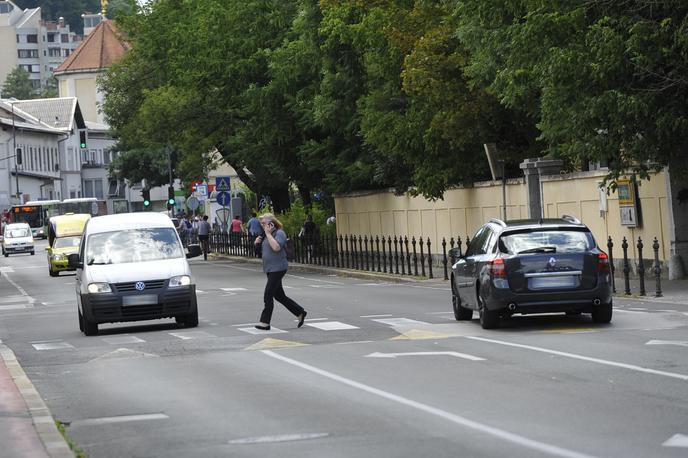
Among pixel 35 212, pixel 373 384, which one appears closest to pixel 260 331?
pixel 373 384

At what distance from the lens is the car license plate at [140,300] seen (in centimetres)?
2367

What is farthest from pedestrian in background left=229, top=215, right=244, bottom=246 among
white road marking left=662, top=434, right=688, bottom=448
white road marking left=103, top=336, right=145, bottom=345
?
white road marking left=662, top=434, right=688, bottom=448

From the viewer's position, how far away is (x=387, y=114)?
143 ft

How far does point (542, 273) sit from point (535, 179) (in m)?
18.3

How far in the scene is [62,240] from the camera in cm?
5606

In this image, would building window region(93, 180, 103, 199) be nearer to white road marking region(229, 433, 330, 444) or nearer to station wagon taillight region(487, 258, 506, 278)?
station wagon taillight region(487, 258, 506, 278)

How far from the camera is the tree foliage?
27.2 meters

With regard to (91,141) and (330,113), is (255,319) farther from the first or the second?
(91,141)

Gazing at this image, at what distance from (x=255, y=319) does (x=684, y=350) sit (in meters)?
10.7

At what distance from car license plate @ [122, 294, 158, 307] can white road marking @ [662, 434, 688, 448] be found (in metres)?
14.2

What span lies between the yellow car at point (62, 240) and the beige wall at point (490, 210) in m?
9.88

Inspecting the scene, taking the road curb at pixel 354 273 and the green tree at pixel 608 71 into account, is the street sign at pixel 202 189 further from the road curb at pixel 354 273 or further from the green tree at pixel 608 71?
the green tree at pixel 608 71

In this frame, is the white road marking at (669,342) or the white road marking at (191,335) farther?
the white road marking at (191,335)

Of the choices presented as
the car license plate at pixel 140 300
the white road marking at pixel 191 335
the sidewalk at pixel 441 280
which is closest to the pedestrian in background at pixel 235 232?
the sidewalk at pixel 441 280
